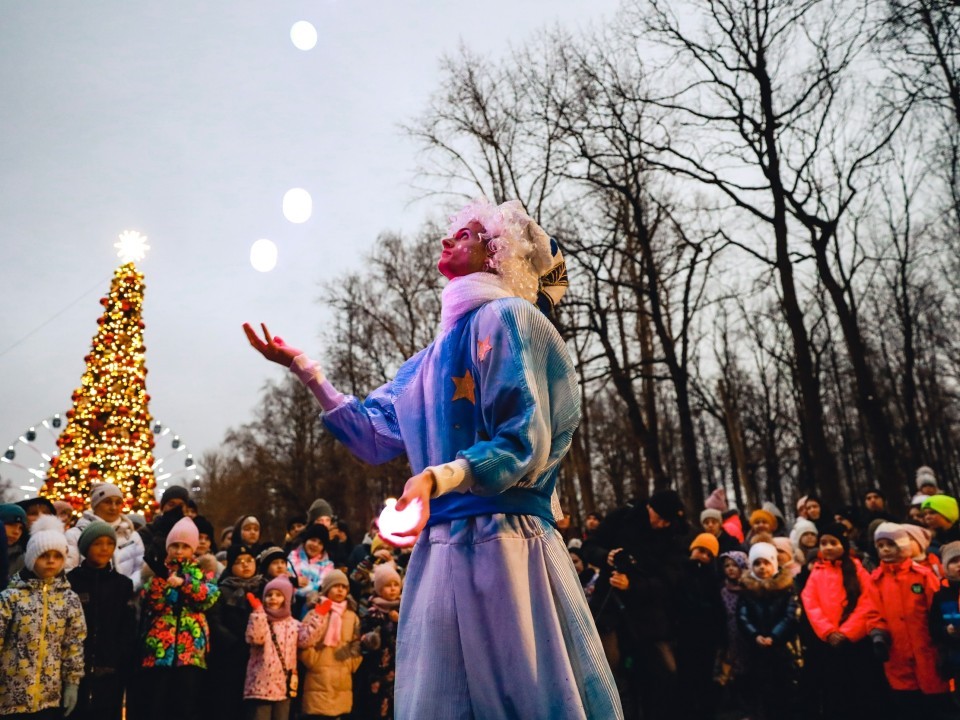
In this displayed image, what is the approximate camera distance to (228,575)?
25.6 ft

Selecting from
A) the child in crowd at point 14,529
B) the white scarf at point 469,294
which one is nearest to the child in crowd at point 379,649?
the child in crowd at point 14,529

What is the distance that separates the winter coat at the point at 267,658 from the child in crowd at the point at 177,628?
0.43 m

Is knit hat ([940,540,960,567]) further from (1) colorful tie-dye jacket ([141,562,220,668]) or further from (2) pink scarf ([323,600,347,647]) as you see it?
(1) colorful tie-dye jacket ([141,562,220,668])

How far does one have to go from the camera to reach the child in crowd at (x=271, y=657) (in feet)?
22.3

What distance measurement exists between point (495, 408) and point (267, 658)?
5439 mm

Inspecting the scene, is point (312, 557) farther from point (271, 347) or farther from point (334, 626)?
point (271, 347)

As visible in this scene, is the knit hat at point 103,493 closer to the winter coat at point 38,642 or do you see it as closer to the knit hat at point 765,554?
the winter coat at point 38,642

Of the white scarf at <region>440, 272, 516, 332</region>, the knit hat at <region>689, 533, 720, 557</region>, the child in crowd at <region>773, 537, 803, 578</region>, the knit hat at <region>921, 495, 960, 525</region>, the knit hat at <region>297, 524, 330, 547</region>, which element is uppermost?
the white scarf at <region>440, 272, 516, 332</region>

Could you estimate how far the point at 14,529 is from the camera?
6781mm

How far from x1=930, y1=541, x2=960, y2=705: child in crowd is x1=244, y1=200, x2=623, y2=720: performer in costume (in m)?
5.70

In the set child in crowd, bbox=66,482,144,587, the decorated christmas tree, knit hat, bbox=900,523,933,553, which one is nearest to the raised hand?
child in crowd, bbox=66,482,144,587

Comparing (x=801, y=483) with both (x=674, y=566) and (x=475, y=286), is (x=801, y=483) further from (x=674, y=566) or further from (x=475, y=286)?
(x=475, y=286)

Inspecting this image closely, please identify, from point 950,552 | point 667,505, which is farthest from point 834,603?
point 667,505

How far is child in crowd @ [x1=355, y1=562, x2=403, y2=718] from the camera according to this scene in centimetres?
740
